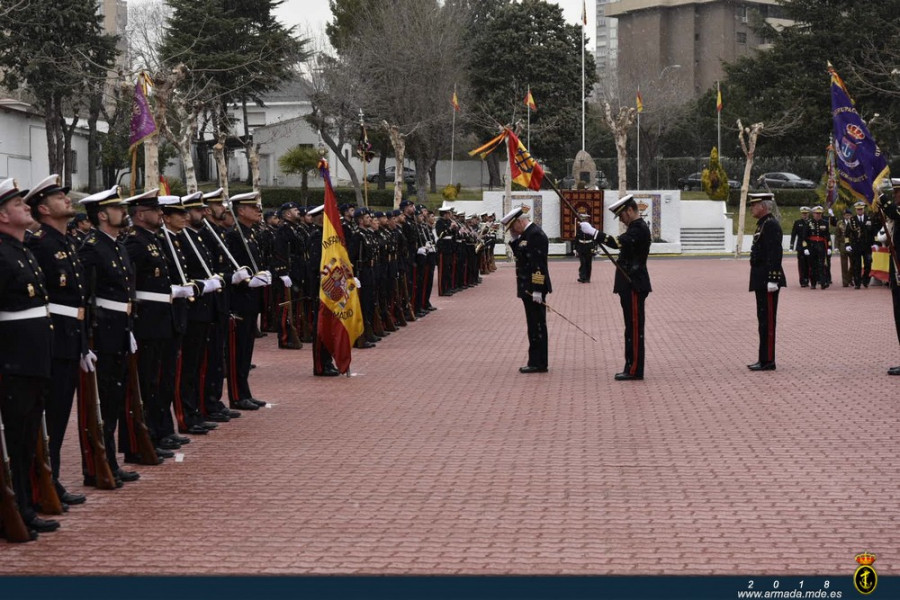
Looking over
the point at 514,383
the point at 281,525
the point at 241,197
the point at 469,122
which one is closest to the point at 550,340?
the point at 514,383

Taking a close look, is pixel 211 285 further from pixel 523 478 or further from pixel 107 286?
pixel 523 478

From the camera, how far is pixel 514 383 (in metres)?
13.7

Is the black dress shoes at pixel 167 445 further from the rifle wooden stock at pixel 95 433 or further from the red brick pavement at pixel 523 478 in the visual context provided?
the rifle wooden stock at pixel 95 433

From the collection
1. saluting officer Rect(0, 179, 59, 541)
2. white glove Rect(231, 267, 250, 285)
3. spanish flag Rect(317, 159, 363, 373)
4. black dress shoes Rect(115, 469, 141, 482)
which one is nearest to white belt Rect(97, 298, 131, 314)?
black dress shoes Rect(115, 469, 141, 482)

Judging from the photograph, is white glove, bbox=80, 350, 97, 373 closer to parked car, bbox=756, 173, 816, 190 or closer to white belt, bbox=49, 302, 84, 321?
white belt, bbox=49, 302, 84, 321

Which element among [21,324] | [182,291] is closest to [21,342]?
[21,324]

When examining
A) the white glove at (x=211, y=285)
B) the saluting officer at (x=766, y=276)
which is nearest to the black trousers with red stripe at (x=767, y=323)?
the saluting officer at (x=766, y=276)

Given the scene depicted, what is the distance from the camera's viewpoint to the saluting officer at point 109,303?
8.41m

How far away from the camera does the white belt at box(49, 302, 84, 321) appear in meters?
7.50

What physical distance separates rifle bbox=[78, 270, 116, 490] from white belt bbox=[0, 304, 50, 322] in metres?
1.12

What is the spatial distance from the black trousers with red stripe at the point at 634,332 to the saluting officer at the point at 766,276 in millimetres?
1488

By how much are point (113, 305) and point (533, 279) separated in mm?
6906

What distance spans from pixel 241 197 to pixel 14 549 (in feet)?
19.3

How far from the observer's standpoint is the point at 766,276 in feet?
46.9
